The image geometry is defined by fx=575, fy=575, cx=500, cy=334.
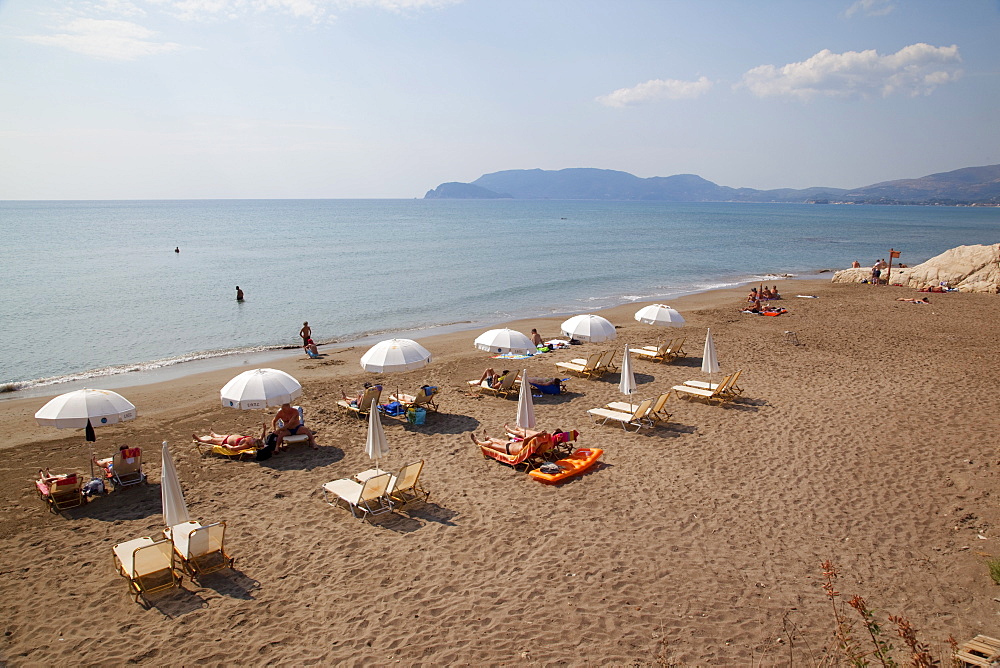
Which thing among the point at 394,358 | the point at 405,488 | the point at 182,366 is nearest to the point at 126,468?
the point at 405,488

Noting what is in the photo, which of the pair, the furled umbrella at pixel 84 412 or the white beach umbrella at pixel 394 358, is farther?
the white beach umbrella at pixel 394 358

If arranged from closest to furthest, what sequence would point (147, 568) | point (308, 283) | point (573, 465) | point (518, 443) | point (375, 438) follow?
point (147, 568)
point (375, 438)
point (573, 465)
point (518, 443)
point (308, 283)

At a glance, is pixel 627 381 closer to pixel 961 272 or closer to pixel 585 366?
pixel 585 366

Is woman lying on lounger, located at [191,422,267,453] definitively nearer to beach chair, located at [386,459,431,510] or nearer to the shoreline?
beach chair, located at [386,459,431,510]

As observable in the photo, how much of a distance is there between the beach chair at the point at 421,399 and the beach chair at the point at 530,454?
2958 millimetres

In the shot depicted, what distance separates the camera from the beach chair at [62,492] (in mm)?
8914

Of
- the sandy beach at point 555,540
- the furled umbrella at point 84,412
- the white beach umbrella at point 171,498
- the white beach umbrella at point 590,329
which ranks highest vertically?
the white beach umbrella at point 590,329

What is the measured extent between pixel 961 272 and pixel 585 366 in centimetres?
2796

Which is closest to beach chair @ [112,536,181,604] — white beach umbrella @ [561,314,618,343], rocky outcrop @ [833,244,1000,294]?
white beach umbrella @ [561,314,618,343]

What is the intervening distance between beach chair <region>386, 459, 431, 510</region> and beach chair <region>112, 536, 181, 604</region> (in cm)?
288

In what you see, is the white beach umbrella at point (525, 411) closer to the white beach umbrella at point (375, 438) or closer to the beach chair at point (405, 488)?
the beach chair at point (405, 488)

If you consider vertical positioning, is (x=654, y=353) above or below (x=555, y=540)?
above

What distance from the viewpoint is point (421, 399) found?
1277 cm

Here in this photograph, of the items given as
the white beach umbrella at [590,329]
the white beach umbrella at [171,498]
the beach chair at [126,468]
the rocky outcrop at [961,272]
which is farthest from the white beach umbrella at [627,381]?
the rocky outcrop at [961,272]
